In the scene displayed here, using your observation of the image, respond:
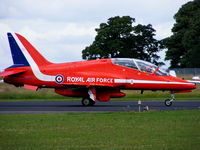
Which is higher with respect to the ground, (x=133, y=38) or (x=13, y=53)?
(x=133, y=38)

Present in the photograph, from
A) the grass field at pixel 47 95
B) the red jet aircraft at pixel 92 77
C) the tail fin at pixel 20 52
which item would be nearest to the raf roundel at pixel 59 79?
the red jet aircraft at pixel 92 77

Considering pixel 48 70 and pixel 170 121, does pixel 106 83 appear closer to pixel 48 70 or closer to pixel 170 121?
pixel 48 70

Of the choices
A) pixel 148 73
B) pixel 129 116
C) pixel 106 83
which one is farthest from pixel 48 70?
pixel 129 116

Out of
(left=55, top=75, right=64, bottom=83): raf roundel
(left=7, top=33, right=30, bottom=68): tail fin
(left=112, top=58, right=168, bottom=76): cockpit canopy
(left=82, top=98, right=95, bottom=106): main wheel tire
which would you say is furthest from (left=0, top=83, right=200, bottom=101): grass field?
(left=82, top=98, right=95, bottom=106): main wheel tire

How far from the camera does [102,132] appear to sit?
58.0 ft

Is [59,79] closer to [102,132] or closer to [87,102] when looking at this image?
[87,102]

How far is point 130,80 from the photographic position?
32.6m

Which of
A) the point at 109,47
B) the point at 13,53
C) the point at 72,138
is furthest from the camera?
the point at 109,47

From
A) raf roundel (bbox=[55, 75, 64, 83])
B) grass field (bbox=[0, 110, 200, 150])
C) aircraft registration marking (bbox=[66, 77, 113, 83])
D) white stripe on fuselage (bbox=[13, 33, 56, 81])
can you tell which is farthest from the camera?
white stripe on fuselage (bbox=[13, 33, 56, 81])

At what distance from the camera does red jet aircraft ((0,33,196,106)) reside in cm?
3241

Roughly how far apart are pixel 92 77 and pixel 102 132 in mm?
15274

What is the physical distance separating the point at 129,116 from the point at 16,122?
455cm

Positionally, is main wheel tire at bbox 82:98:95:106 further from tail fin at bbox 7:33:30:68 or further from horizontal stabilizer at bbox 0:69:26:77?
tail fin at bbox 7:33:30:68

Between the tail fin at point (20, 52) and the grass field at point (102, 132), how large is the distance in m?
10.9
